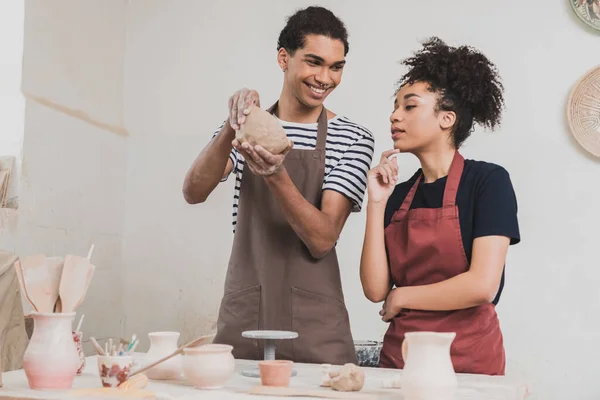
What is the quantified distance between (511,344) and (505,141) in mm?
1031

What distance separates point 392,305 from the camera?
189 centimetres

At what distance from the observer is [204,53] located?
3.97 m

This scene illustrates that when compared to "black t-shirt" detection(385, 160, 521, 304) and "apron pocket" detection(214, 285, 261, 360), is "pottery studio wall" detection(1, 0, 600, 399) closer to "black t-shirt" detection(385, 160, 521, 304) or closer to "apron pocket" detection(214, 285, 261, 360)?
"apron pocket" detection(214, 285, 261, 360)

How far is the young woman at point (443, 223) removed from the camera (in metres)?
1.82

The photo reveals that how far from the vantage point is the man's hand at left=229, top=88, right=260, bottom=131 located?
1783mm

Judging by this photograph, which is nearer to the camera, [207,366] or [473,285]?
[207,366]

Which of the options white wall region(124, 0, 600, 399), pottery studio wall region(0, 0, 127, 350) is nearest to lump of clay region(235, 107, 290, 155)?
pottery studio wall region(0, 0, 127, 350)

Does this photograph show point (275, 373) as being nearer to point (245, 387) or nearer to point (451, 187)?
point (245, 387)

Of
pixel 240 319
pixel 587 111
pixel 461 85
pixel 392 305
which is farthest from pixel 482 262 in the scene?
pixel 587 111

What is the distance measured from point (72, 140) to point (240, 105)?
6.60 feet

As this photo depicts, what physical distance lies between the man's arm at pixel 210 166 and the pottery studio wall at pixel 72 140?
138cm

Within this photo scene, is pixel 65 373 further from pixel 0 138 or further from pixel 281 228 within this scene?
pixel 0 138

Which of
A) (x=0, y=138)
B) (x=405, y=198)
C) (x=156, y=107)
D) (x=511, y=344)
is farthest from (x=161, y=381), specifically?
(x=156, y=107)

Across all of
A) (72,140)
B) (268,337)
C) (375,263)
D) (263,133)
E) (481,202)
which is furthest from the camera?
(72,140)
